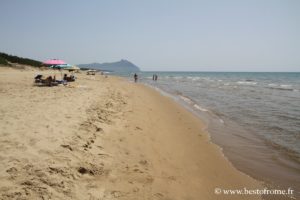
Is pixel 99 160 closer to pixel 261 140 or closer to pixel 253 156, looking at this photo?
pixel 253 156

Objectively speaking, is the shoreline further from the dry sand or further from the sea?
the dry sand

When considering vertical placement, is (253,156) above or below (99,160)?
below

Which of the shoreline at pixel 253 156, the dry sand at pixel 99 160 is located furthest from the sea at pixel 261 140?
the dry sand at pixel 99 160

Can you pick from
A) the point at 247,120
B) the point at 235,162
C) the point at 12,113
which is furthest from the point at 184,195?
the point at 247,120

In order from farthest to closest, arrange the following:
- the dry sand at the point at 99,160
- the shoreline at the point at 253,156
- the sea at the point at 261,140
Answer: the sea at the point at 261,140, the shoreline at the point at 253,156, the dry sand at the point at 99,160

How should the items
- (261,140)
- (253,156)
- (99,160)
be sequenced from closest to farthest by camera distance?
1. (99,160)
2. (253,156)
3. (261,140)

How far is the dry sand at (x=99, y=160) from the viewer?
435 cm

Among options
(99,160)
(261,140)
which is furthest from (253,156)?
(99,160)

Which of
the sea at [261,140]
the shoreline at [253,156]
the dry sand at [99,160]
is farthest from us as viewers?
the sea at [261,140]

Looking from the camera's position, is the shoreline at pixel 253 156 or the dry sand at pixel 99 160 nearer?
the dry sand at pixel 99 160

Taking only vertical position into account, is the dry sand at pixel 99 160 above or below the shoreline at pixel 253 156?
above

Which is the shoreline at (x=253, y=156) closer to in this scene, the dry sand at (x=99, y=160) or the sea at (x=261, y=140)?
the sea at (x=261, y=140)

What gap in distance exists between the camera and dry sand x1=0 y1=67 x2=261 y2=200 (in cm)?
435

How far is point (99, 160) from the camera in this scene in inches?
218
